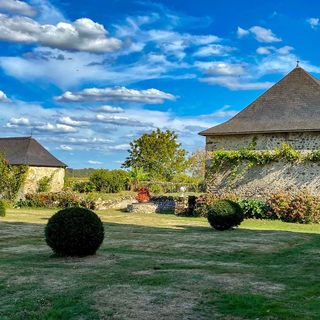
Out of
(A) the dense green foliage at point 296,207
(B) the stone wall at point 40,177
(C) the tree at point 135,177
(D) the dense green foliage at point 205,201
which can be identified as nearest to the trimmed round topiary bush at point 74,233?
(A) the dense green foliage at point 296,207

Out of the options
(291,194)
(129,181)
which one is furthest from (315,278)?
(129,181)

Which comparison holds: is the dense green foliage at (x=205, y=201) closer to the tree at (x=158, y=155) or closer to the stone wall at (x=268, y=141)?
the stone wall at (x=268, y=141)

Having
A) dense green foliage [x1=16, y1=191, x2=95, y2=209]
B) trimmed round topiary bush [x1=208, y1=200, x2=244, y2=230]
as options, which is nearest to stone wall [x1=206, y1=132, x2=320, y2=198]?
trimmed round topiary bush [x1=208, y1=200, x2=244, y2=230]

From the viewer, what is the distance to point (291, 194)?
81.6 ft

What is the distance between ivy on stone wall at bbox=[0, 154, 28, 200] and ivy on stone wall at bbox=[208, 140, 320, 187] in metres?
15.3

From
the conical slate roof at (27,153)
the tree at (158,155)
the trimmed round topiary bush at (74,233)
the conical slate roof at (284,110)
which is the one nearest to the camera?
the trimmed round topiary bush at (74,233)

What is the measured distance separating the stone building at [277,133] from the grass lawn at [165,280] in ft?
35.2

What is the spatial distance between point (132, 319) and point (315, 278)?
4431 mm

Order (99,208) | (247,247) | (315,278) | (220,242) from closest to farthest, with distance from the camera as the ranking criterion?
(315,278) → (247,247) → (220,242) → (99,208)

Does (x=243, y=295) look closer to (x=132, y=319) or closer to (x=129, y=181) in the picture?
(x=132, y=319)

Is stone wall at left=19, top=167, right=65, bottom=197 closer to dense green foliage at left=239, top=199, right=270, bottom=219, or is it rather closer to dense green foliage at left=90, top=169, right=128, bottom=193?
dense green foliage at left=90, top=169, right=128, bottom=193

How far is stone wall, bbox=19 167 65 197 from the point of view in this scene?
36.9 meters

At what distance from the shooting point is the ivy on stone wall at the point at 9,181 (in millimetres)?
35516

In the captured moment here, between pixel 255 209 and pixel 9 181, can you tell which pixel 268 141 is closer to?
pixel 255 209
